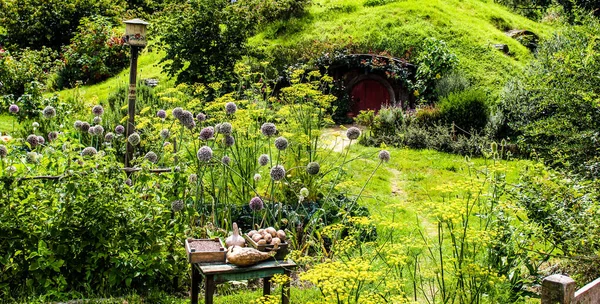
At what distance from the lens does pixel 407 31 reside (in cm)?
1588

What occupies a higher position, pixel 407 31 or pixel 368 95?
pixel 407 31

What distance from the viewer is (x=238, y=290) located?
198 inches

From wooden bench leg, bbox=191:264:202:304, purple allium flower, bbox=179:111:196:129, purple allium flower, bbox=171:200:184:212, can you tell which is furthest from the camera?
purple allium flower, bbox=179:111:196:129

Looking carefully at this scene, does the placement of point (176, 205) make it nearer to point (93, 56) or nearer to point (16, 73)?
point (16, 73)

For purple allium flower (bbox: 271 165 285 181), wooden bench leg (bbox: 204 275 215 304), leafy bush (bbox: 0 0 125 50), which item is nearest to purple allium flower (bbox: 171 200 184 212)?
purple allium flower (bbox: 271 165 285 181)

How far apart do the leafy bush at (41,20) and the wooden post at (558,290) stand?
18746 millimetres

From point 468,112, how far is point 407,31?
468 centimetres

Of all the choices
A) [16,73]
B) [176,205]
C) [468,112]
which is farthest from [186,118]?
[16,73]

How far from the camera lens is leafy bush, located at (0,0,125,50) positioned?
19.4 m

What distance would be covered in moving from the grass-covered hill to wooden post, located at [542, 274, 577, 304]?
38.1 ft

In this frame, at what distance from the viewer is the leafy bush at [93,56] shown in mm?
16656

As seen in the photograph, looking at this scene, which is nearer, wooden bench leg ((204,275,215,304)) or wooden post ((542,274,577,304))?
wooden post ((542,274,577,304))

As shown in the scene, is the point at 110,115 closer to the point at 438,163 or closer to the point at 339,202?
the point at 339,202

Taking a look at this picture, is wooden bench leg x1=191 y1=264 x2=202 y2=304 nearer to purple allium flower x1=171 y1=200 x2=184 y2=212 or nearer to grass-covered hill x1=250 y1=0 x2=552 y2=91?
purple allium flower x1=171 y1=200 x2=184 y2=212
